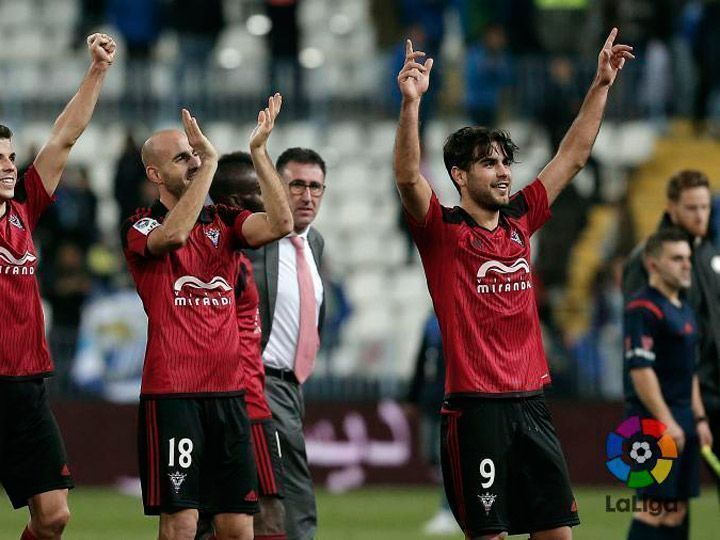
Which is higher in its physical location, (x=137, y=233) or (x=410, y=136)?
(x=410, y=136)

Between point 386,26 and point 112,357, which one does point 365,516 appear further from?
point 386,26

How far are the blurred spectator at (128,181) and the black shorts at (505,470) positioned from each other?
34.6 ft

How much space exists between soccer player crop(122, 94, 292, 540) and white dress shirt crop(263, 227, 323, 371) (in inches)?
41.9

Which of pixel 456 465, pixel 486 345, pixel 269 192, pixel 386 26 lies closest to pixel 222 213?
pixel 269 192

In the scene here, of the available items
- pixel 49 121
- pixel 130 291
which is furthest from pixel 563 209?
pixel 49 121

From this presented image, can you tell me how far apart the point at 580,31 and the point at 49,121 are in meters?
6.51

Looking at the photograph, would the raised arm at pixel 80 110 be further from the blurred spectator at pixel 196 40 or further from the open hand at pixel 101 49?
the blurred spectator at pixel 196 40

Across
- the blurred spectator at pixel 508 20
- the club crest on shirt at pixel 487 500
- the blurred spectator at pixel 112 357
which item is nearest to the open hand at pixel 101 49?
the club crest on shirt at pixel 487 500

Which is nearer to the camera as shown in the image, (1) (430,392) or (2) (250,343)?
(2) (250,343)

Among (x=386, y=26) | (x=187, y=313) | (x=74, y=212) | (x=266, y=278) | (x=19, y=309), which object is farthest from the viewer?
(x=386, y=26)

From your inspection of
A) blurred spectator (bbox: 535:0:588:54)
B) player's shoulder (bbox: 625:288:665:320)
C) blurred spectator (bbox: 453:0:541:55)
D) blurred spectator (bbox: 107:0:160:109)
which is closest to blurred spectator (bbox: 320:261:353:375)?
blurred spectator (bbox: 107:0:160:109)

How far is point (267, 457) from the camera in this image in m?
8.45

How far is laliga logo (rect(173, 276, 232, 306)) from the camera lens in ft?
26.0

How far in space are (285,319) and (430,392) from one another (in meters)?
4.88
